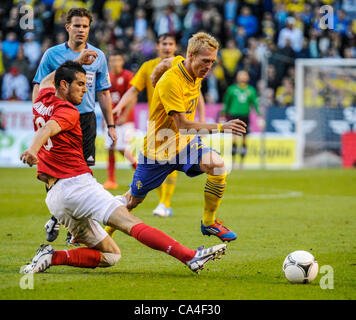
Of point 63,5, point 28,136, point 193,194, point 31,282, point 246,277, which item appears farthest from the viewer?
point 63,5

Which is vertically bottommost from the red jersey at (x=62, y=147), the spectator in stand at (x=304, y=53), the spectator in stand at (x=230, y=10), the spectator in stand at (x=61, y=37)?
the red jersey at (x=62, y=147)

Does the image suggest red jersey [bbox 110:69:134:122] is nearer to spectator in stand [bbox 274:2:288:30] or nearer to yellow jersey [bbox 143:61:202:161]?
yellow jersey [bbox 143:61:202:161]

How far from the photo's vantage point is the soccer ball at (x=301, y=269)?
560 cm

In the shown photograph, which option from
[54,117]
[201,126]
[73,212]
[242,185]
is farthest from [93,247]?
[242,185]

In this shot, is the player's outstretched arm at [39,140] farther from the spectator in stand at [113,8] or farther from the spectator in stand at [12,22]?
the spectator in stand at [113,8]

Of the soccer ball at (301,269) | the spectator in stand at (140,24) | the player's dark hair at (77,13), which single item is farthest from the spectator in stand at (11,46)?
the soccer ball at (301,269)

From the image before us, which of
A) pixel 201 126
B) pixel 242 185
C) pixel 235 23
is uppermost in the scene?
pixel 235 23

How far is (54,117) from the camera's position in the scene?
5.57 m

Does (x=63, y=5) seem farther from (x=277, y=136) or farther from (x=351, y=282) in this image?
(x=351, y=282)

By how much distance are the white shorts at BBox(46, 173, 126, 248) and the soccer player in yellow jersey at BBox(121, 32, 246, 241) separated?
1.53 metres

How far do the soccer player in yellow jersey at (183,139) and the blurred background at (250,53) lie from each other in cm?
1375

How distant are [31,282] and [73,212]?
25.0 inches

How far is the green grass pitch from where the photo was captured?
527cm

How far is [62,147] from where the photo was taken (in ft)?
19.0
